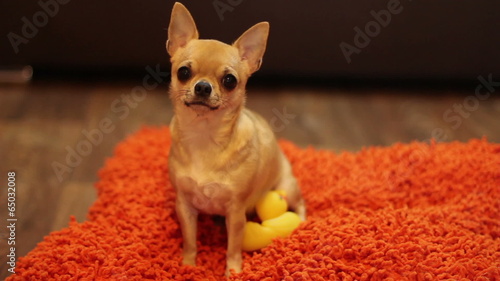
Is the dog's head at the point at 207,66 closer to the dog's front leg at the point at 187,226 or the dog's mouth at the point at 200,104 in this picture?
the dog's mouth at the point at 200,104

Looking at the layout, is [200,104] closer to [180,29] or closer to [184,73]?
[184,73]

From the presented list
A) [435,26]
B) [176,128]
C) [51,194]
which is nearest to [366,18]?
[435,26]

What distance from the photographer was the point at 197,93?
4.21ft

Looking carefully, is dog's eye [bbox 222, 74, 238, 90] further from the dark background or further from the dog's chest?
the dark background

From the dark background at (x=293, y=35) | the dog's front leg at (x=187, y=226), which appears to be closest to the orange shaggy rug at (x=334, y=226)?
the dog's front leg at (x=187, y=226)

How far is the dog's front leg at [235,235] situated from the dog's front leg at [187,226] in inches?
4.3

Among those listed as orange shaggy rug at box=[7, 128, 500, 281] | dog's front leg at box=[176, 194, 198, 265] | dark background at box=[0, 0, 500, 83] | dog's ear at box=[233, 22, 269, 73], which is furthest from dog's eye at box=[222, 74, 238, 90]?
dark background at box=[0, 0, 500, 83]

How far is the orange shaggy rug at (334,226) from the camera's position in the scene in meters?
1.40

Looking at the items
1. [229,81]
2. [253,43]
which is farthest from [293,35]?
[229,81]

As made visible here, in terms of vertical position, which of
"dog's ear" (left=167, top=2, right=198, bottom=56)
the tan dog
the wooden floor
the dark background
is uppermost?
the dark background

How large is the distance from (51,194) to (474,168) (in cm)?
159

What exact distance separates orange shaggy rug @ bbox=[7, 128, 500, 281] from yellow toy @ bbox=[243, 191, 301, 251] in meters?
0.05

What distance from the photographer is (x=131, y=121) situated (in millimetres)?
2455

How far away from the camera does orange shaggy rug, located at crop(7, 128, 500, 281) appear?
140 cm
